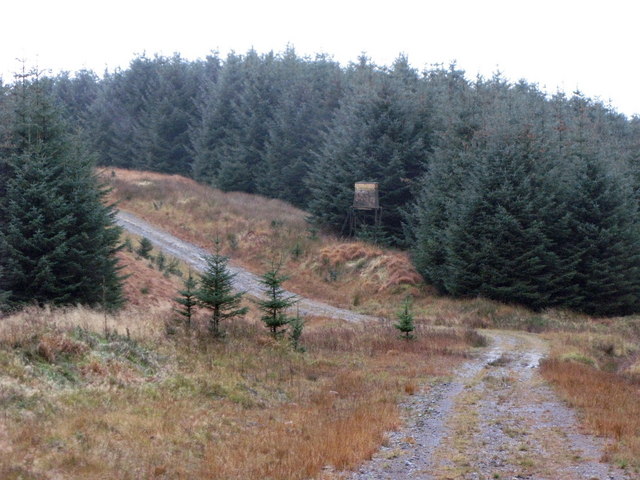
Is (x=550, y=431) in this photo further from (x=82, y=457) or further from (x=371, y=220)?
(x=371, y=220)

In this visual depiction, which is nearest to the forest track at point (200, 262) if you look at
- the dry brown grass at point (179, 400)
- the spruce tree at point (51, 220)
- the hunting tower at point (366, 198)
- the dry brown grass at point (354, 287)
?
the dry brown grass at point (354, 287)

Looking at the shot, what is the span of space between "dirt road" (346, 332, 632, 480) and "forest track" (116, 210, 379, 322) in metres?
14.8

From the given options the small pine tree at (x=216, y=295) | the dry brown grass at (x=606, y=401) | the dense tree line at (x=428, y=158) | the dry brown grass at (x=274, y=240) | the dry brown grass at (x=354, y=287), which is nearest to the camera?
the dry brown grass at (x=606, y=401)

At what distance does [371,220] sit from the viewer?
4606cm

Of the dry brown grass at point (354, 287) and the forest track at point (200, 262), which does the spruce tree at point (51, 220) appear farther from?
the forest track at point (200, 262)

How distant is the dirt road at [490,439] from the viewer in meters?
8.54

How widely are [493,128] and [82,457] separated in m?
32.6

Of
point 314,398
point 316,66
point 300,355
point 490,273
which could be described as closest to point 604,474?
point 314,398

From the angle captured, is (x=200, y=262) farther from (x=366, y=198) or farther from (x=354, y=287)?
(x=366, y=198)

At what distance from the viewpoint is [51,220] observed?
20688 mm

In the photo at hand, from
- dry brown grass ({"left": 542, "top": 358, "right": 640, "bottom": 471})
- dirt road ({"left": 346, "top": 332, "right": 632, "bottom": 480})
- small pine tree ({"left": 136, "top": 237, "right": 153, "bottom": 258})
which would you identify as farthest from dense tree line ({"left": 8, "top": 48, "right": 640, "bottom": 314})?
dirt road ({"left": 346, "top": 332, "right": 632, "bottom": 480})

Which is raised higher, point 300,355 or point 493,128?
point 493,128

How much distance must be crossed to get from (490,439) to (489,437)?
142 mm

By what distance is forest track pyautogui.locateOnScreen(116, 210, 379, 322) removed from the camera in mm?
31453
